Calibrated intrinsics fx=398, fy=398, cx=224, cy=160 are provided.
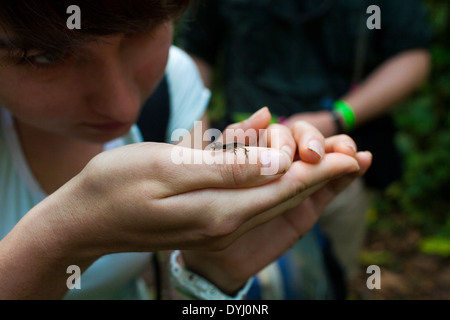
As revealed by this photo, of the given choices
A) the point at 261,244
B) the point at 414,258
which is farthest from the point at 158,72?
the point at 414,258

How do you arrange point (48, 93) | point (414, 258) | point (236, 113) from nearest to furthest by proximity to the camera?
point (48, 93), point (236, 113), point (414, 258)

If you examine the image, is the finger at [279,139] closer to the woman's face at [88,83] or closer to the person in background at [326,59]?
the woman's face at [88,83]

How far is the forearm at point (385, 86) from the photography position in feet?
8.50

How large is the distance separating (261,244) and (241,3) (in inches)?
68.7

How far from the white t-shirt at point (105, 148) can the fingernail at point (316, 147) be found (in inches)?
32.0

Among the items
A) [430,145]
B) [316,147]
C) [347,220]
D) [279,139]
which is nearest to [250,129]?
[279,139]

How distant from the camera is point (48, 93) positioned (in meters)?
1.16

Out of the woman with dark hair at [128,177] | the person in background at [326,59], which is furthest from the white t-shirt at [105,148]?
the person in background at [326,59]

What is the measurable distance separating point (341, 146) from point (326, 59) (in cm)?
149

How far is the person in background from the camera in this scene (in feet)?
8.21

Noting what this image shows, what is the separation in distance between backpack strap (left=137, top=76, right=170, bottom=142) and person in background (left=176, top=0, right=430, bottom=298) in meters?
0.91

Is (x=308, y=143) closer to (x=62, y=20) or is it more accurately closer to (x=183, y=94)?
(x=62, y=20)

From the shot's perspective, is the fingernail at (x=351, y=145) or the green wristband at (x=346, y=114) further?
the green wristband at (x=346, y=114)
